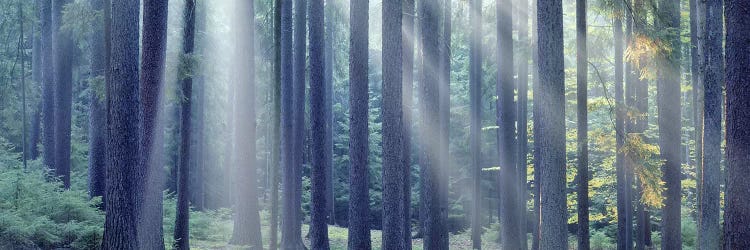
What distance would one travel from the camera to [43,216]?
43.8ft

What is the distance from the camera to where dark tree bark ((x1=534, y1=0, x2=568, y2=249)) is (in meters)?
11.3

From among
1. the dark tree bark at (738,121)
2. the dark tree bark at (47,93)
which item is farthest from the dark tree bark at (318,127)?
the dark tree bark at (47,93)

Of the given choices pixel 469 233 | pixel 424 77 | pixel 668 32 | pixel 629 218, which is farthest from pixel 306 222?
pixel 668 32

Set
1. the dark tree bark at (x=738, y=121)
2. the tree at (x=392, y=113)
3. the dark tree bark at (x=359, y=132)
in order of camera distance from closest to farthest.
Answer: the dark tree bark at (x=738, y=121) < the tree at (x=392, y=113) < the dark tree bark at (x=359, y=132)

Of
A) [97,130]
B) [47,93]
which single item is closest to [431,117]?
[97,130]

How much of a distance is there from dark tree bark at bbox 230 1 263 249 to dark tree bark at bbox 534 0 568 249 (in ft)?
27.3

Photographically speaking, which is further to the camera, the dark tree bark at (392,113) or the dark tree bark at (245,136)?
the dark tree bark at (245,136)

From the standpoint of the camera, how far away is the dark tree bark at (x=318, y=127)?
1545cm

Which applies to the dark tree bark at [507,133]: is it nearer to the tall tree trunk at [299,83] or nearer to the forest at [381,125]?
the forest at [381,125]

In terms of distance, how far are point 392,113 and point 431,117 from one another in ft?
10.7

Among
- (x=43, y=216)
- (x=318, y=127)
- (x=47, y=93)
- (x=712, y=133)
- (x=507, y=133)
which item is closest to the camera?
(x=43, y=216)

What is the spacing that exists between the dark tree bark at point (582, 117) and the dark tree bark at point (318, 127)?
6.21 m

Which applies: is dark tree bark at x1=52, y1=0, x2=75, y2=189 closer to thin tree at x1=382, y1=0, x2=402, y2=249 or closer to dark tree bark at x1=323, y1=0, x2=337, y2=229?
thin tree at x1=382, y1=0, x2=402, y2=249

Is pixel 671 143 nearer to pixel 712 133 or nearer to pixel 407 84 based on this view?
pixel 712 133
